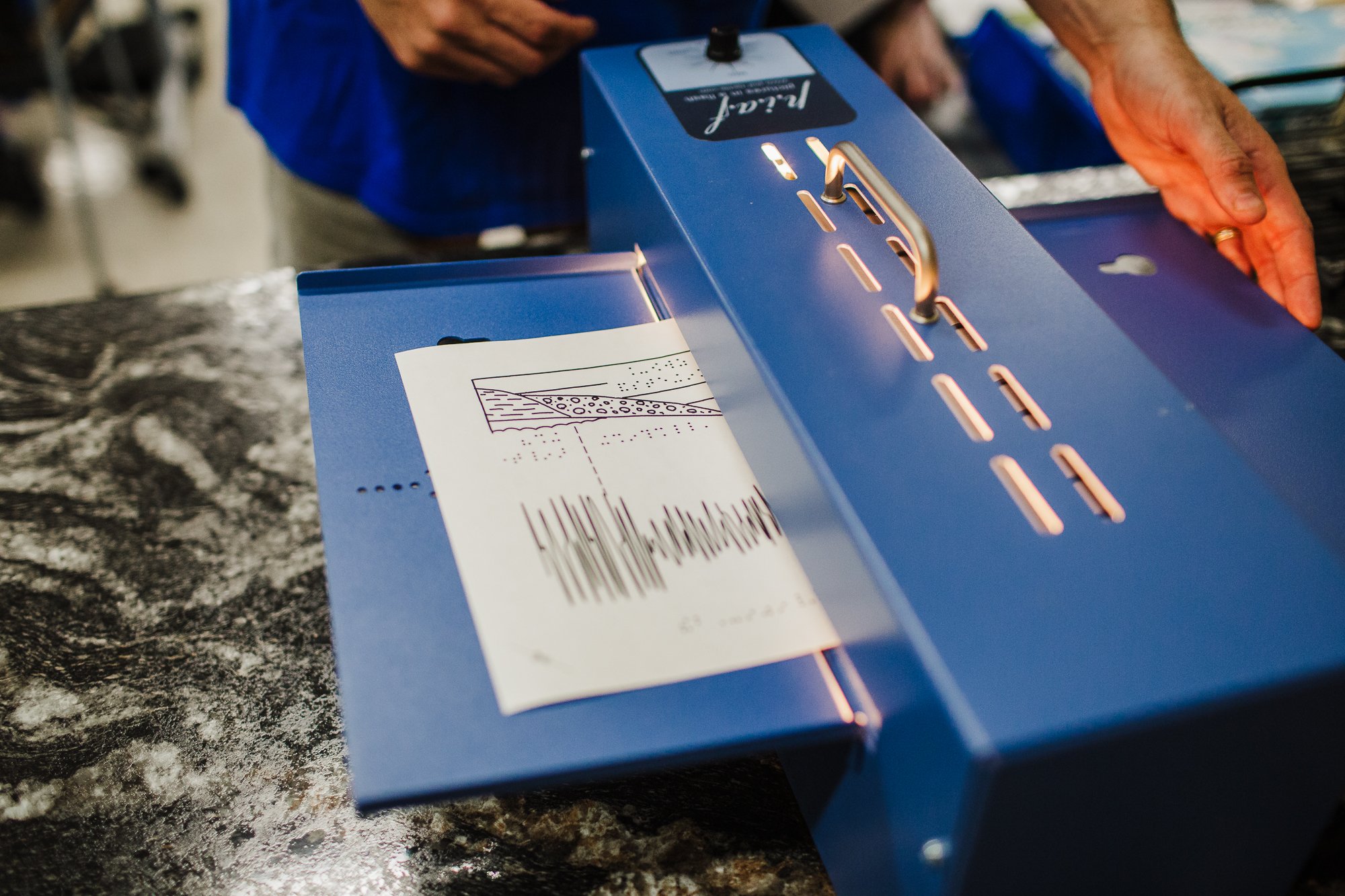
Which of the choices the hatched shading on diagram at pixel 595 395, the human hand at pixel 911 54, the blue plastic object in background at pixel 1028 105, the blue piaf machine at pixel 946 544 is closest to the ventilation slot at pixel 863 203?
the blue piaf machine at pixel 946 544

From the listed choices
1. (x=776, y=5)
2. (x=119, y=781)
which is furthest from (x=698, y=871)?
(x=776, y=5)

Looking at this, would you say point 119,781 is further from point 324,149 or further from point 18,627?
point 324,149

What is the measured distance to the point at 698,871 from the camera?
540 millimetres

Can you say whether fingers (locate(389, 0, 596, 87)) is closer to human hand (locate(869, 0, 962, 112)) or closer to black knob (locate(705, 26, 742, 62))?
black knob (locate(705, 26, 742, 62))

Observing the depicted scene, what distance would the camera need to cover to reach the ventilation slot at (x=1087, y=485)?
0.43m

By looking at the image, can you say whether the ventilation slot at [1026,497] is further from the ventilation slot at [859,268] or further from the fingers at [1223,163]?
the fingers at [1223,163]

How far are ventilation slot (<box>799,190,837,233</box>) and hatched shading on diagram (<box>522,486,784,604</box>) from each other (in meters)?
0.18

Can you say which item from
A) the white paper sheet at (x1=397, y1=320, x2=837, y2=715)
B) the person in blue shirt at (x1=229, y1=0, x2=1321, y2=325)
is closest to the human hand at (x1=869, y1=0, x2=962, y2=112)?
the person in blue shirt at (x1=229, y1=0, x2=1321, y2=325)

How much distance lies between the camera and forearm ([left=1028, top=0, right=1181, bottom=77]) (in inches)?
31.9

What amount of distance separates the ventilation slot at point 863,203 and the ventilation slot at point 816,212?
3 cm

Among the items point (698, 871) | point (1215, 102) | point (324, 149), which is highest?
point (1215, 102)

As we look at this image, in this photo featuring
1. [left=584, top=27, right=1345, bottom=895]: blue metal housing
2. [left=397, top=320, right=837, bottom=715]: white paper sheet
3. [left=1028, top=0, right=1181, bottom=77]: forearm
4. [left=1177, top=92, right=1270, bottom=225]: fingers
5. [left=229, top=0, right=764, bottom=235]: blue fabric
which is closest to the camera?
[left=584, top=27, right=1345, bottom=895]: blue metal housing

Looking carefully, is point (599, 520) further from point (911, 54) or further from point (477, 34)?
point (911, 54)

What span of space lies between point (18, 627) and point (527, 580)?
373 mm
